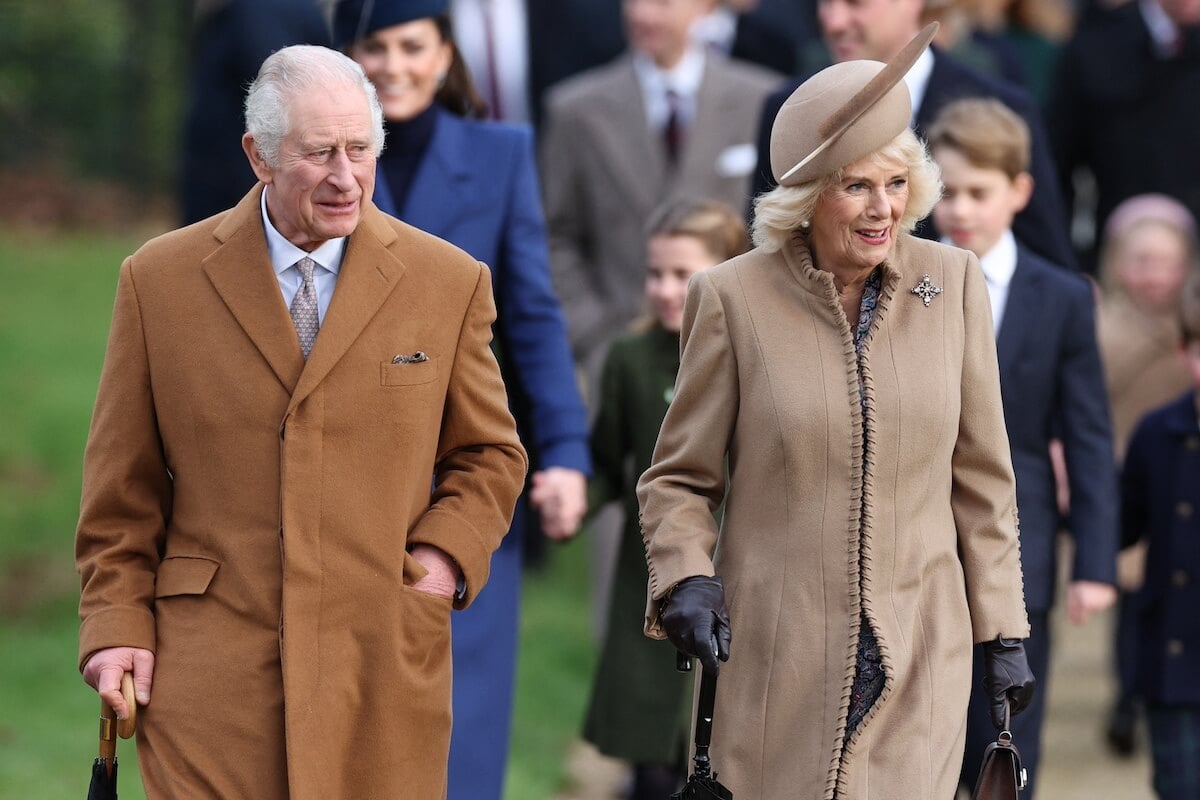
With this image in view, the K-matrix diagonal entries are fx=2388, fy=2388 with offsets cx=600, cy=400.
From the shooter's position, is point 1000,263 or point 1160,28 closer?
point 1000,263

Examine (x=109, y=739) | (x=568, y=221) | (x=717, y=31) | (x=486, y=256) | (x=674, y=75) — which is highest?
(x=717, y=31)

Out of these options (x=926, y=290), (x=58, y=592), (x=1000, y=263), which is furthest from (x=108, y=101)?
(x=926, y=290)

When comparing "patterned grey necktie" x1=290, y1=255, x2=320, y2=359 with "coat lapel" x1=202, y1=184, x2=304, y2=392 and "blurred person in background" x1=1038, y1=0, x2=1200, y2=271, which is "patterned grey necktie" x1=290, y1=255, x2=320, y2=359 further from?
"blurred person in background" x1=1038, y1=0, x2=1200, y2=271

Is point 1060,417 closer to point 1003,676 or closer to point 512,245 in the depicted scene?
point 1003,676

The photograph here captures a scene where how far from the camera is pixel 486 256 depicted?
607cm

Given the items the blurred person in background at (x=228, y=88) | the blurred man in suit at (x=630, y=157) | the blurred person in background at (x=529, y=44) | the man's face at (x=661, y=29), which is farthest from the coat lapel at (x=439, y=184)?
the blurred person in background at (x=529, y=44)

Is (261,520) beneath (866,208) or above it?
beneath

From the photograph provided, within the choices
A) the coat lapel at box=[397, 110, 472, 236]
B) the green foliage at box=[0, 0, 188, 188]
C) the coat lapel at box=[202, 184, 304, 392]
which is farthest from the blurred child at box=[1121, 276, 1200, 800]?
the green foliage at box=[0, 0, 188, 188]

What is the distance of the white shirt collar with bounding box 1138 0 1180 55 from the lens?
980 cm

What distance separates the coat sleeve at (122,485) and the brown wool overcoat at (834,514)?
101cm

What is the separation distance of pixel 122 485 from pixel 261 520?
0.28 metres

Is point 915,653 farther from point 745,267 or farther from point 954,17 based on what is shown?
point 954,17

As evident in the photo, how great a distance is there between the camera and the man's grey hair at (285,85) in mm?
4641

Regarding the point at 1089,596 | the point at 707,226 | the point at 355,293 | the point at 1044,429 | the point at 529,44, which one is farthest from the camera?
the point at 529,44
